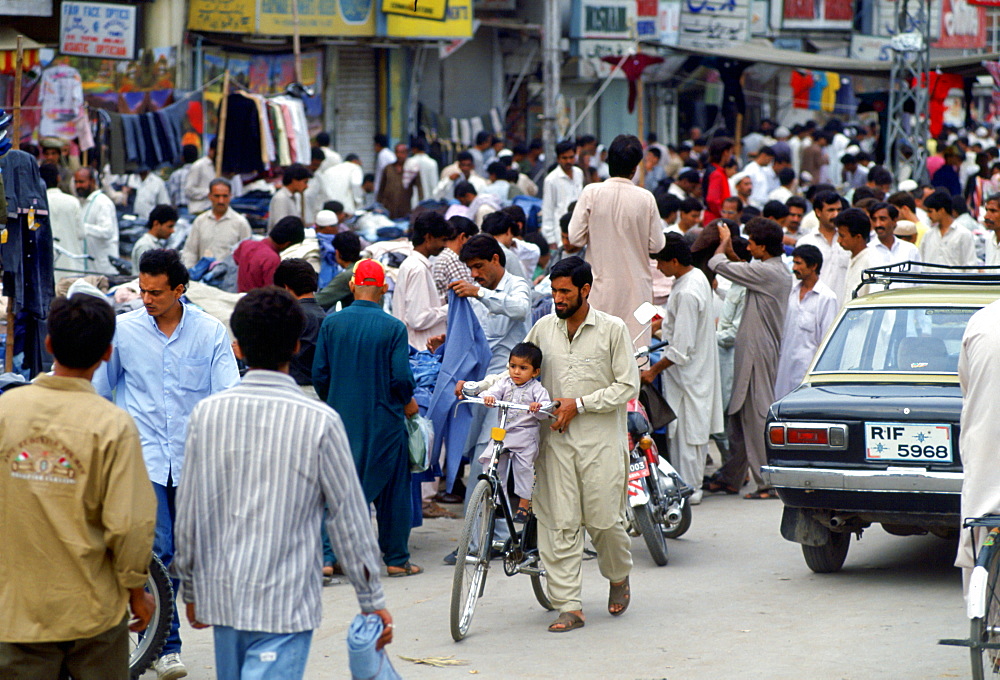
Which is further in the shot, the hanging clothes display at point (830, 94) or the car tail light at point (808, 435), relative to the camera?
the hanging clothes display at point (830, 94)

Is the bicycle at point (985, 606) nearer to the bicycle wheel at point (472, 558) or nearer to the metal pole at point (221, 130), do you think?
the bicycle wheel at point (472, 558)

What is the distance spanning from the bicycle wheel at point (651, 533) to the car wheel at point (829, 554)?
0.78 m

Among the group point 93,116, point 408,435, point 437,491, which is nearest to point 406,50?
point 93,116

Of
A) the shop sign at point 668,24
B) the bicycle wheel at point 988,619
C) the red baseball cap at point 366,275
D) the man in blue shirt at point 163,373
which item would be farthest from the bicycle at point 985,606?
the shop sign at point 668,24

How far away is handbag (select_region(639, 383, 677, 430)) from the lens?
8570 mm

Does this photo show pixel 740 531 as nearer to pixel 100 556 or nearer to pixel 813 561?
pixel 813 561

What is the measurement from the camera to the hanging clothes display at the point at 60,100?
14.5 meters

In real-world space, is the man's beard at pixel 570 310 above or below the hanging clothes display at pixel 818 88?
below

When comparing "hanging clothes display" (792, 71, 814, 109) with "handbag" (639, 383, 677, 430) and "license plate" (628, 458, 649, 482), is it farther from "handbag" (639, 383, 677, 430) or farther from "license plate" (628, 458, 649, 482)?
"license plate" (628, 458, 649, 482)

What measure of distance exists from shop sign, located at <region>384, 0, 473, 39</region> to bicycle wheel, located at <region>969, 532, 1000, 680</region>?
60.7ft

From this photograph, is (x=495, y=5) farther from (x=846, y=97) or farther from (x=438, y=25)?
(x=846, y=97)

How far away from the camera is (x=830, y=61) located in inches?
997

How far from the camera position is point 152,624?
5164 millimetres

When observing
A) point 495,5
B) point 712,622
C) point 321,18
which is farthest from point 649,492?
point 495,5
